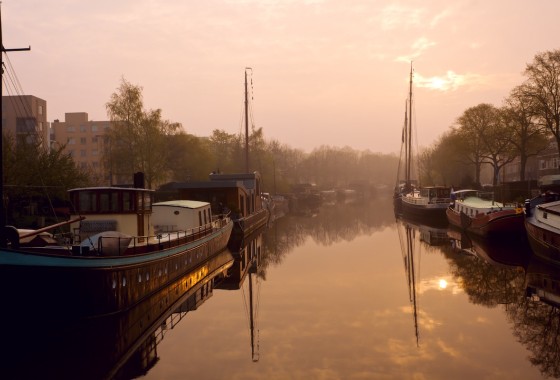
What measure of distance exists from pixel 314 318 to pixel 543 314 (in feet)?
25.1

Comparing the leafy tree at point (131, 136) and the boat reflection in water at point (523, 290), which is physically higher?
the leafy tree at point (131, 136)

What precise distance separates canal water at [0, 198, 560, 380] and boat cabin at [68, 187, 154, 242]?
4083 mm

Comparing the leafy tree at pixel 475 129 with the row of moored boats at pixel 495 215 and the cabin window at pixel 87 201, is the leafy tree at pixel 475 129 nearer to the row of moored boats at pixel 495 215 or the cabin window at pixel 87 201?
the row of moored boats at pixel 495 215

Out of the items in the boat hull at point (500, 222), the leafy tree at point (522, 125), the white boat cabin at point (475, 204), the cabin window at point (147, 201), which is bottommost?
the boat hull at point (500, 222)

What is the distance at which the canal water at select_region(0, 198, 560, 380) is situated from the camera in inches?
560

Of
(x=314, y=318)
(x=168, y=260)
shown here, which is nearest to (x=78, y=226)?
(x=168, y=260)

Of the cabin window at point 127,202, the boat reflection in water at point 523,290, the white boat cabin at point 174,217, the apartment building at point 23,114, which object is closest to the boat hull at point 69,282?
the cabin window at point 127,202

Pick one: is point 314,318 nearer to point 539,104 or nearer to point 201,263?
point 201,263

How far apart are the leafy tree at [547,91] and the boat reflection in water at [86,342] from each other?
4809cm

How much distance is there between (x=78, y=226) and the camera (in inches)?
952

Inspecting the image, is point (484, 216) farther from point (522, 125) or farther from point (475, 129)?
point (475, 129)

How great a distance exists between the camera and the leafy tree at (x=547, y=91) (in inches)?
2264

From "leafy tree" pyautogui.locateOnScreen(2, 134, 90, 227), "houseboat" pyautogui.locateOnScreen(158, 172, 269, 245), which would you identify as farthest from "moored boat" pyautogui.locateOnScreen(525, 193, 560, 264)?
"leafy tree" pyautogui.locateOnScreen(2, 134, 90, 227)

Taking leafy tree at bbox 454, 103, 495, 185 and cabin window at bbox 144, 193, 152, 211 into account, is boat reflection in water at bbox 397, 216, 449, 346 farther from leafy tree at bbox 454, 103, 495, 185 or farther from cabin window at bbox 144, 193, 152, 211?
leafy tree at bbox 454, 103, 495, 185
